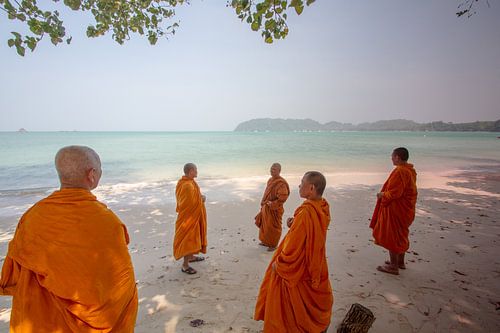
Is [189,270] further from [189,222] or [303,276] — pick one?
[303,276]

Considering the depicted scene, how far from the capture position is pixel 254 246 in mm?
6363

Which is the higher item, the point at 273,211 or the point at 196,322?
the point at 273,211

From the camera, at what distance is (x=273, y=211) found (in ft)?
20.5

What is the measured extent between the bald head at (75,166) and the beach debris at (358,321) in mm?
3159

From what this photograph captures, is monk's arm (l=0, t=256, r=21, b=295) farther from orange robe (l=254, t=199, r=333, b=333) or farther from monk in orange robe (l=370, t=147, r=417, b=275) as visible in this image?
monk in orange robe (l=370, t=147, r=417, b=275)

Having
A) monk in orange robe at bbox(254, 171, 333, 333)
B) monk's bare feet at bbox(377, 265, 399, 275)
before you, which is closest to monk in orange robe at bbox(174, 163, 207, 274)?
monk in orange robe at bbox(254, 171, 333, 333)

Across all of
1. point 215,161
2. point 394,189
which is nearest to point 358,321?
point 394,189

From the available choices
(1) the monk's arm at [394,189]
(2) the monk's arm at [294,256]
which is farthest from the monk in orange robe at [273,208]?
(2) the monk's arm at [294,256]

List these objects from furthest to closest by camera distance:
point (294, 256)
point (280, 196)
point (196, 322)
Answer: point (280, 196) < point (196, 322) < point (294, 256)

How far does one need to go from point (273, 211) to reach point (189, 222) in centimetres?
214

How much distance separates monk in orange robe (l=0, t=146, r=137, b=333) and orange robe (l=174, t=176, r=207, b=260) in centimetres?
314

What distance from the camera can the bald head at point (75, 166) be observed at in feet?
6.26

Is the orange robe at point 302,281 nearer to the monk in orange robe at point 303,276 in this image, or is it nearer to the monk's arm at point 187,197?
the monk in orange robe at point 303,276

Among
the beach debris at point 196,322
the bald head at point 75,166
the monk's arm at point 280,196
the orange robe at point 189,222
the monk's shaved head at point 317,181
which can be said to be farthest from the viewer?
the monk's arm at point 280,196
